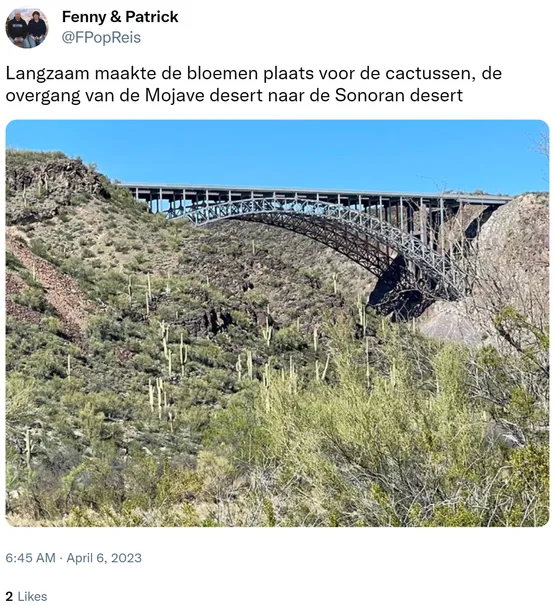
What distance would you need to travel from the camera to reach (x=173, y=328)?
53.6 feet

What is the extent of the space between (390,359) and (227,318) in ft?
43.0

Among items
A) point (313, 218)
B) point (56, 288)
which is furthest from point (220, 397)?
point (313, 218)

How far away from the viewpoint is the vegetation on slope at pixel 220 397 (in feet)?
13.3

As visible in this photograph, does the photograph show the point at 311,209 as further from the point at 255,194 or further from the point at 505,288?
the point at 505,288

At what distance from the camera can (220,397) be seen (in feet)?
42.6

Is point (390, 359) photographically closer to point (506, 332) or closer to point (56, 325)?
point (506, 332)
